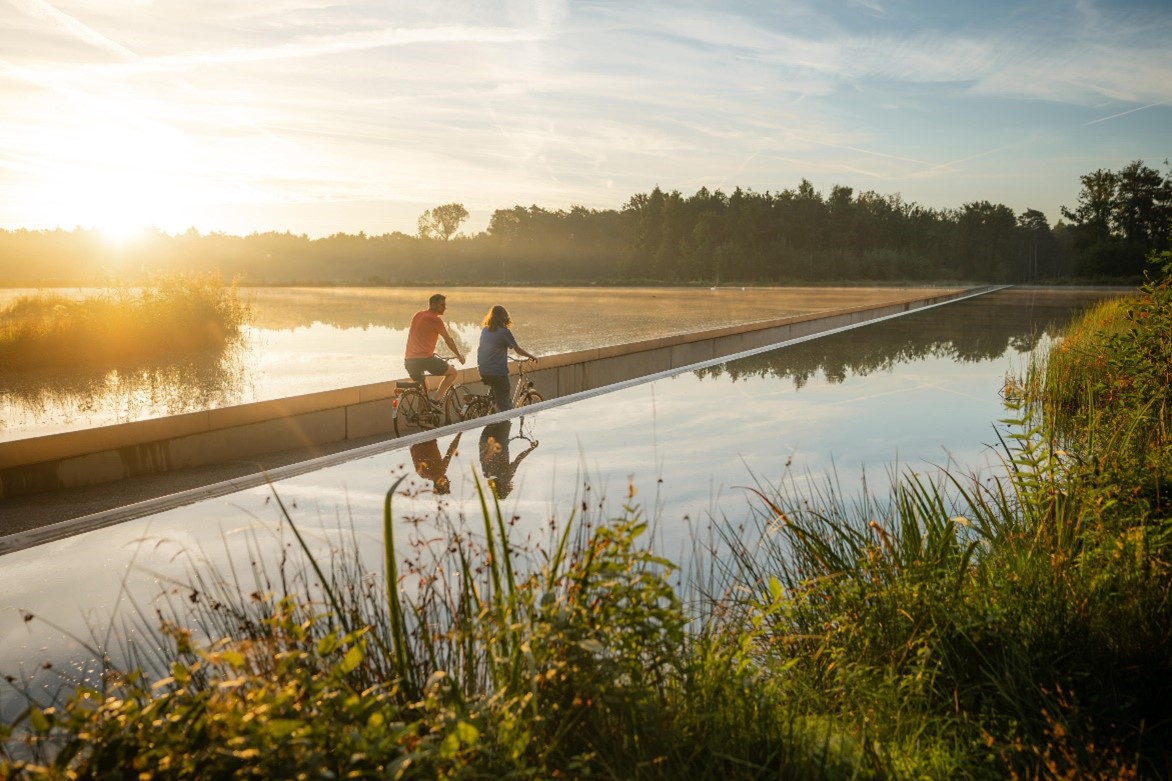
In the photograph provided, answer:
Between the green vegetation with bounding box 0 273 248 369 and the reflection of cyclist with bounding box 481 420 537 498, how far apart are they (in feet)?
43.3

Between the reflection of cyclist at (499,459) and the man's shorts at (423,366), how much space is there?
40.0 inches

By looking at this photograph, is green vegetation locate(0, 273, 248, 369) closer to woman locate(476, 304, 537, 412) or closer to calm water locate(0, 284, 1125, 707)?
woman locate(476, 304, 537, 412)

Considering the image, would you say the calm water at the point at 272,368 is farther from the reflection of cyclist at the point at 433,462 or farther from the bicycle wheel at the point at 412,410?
the reflection of cyclist at the point at 433,462

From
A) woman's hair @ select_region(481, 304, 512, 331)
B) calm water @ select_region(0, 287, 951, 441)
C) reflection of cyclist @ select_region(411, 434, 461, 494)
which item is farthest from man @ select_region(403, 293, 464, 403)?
calm water @ select_region(0, 287, 951, 441)

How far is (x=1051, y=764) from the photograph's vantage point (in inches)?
119

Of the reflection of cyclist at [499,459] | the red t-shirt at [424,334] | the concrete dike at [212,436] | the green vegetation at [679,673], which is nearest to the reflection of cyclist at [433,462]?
the reflection of cyclist at [499,459]

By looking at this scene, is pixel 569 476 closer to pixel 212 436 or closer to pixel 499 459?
pixel 499 459

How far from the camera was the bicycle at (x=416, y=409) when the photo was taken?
1205 cm

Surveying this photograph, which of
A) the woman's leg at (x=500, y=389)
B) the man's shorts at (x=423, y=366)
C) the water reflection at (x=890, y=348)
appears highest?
the man's shorts at (x=423, y=366)

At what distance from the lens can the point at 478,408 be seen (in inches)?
507

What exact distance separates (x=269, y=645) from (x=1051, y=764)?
251 cm

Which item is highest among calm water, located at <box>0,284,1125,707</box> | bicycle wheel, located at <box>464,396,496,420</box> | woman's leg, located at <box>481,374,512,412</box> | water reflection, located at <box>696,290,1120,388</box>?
woman's leg, located at <box>481,374,512,412</box>

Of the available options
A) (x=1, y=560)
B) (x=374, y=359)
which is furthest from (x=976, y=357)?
(x=1, y=560)

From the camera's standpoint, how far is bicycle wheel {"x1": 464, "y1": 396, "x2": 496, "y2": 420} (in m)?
12.8
